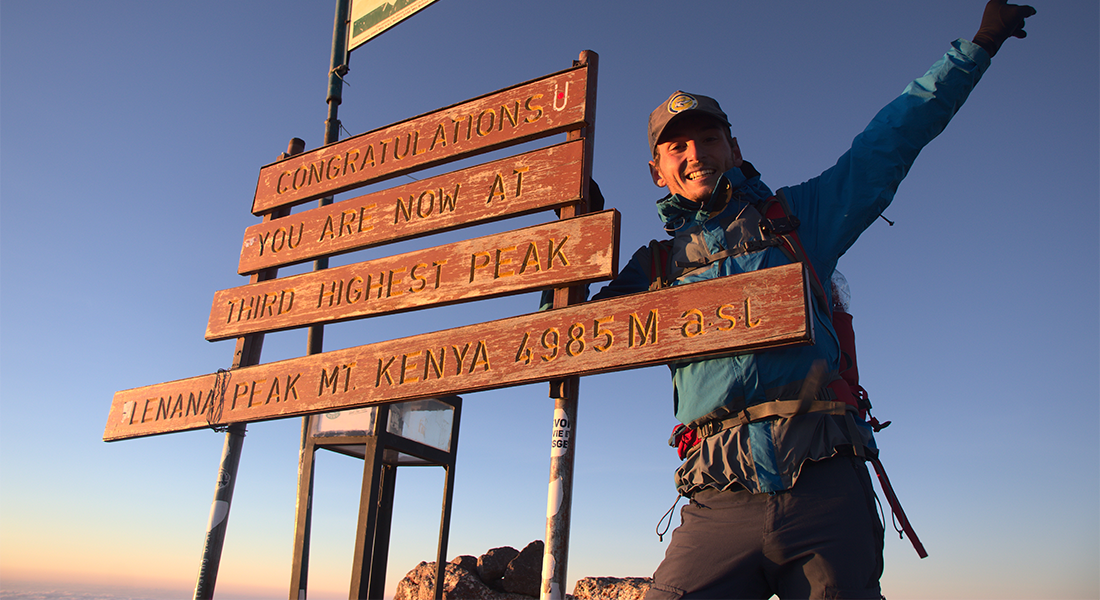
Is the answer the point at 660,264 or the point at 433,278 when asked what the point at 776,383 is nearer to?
the point at 660,264

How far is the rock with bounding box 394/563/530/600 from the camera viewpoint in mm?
6934

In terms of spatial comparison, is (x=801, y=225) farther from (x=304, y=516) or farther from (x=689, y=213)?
(x=304, y=516)

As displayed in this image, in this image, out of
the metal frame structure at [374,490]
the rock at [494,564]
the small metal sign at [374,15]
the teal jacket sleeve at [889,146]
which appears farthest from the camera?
the rock at [494,564]

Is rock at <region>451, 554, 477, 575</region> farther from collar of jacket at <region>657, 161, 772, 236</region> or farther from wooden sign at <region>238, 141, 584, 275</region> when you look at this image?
collar of jacket at <region>657, 161, 772, 236</region>

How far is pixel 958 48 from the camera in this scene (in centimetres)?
258

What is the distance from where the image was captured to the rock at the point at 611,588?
21.4ft

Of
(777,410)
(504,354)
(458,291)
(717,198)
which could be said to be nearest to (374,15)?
(458,291)

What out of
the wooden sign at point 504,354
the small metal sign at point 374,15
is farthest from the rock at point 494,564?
the small metal sign at point 374,15

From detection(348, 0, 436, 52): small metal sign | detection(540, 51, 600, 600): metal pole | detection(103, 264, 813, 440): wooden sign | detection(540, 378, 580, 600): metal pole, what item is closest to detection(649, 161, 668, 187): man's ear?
detection(540, 51, 600, 600): metal pole

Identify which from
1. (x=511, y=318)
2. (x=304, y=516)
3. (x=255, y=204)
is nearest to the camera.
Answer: (x=511, y=318)

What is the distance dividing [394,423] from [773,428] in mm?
2866


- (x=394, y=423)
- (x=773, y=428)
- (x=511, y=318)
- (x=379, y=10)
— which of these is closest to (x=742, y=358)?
(x=773, y=428)

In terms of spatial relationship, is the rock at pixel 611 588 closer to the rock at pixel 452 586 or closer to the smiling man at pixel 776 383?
the rock at pixel 452 586

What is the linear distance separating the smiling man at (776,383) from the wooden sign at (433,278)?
1.16ft
